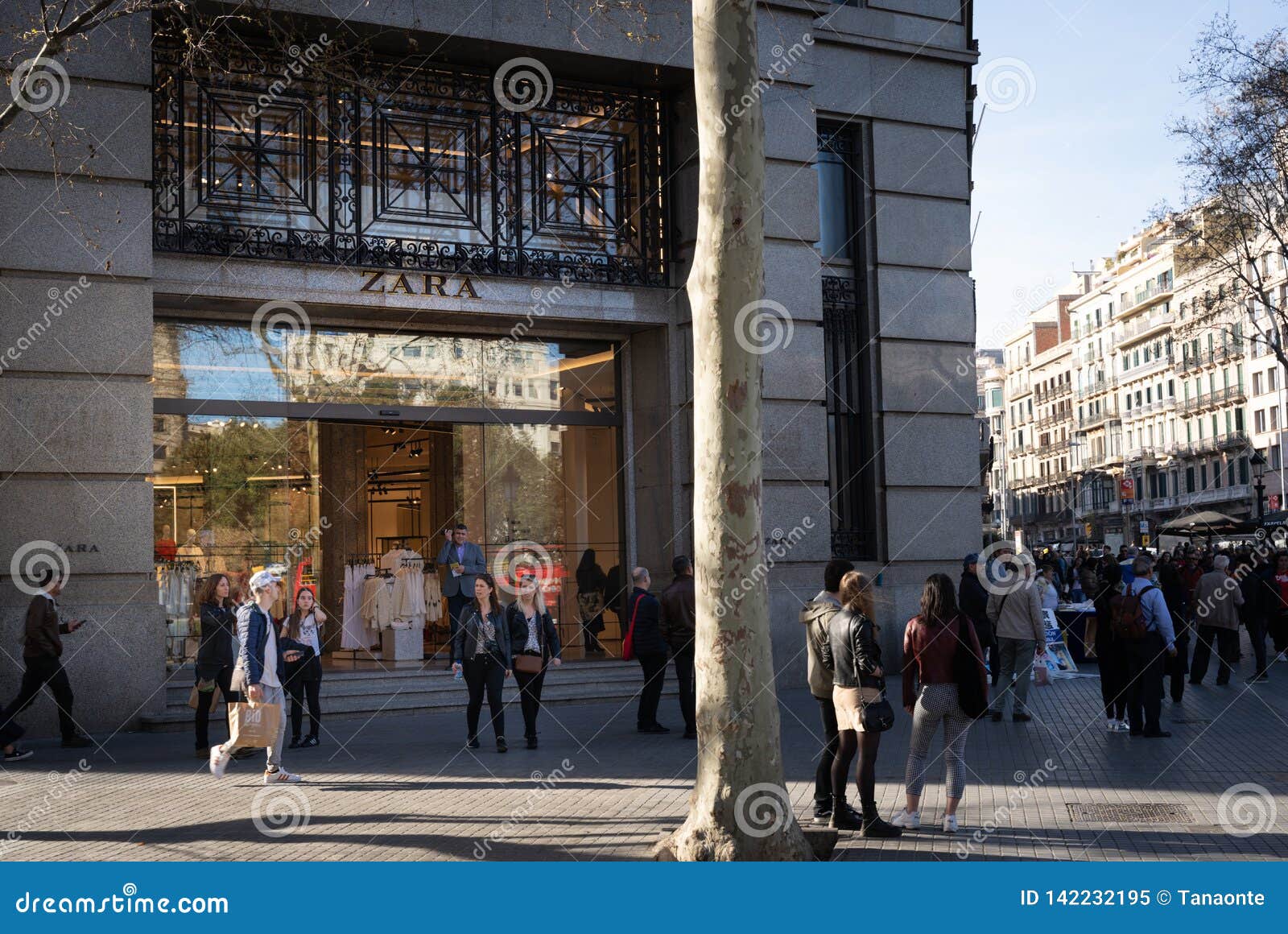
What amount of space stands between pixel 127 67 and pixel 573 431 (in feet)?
25.7

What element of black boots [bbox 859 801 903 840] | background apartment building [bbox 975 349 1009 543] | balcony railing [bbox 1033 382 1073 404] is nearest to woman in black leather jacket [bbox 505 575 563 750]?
black boots [bbox 859 801 903 840]

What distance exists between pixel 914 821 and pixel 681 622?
5.58 metres

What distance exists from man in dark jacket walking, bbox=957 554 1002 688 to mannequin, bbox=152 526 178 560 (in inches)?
404

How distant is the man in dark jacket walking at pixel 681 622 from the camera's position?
14.2 m

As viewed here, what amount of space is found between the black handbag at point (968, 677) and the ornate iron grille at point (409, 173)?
1084 centimetres

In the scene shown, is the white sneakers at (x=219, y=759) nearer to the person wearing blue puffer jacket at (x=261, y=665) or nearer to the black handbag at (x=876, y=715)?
the person wearing blue puffer jacket at (x=261, y=665)

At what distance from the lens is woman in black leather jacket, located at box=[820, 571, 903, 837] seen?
8.90m

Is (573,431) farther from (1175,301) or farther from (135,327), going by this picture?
(1175,301)

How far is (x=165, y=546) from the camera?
713 inches

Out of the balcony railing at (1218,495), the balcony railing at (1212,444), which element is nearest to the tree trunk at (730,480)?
the balcony railing at (1218,495)

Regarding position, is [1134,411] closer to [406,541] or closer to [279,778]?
[406,541]

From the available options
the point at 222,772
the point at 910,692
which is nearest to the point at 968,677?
the point at 910,692

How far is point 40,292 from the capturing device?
14.9 m

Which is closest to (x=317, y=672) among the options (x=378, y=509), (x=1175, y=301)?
(x=378, y=509)
